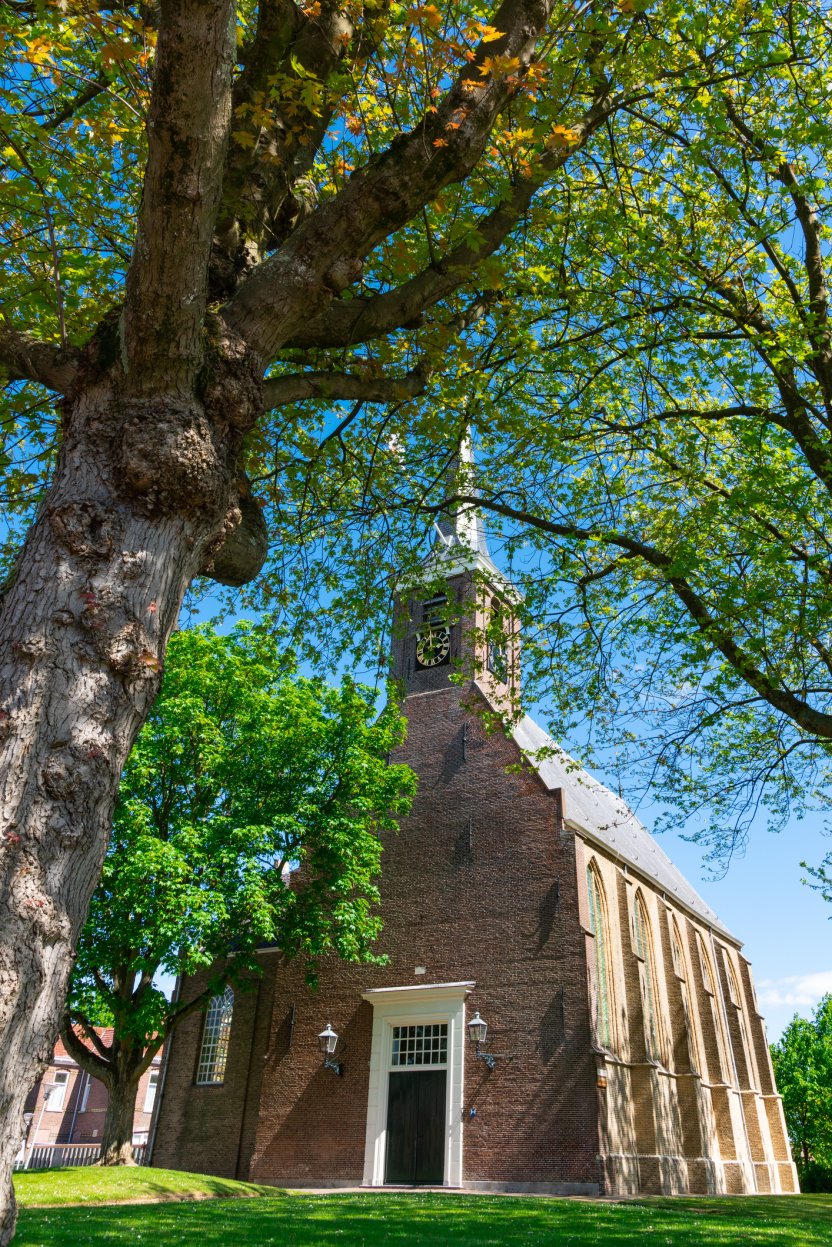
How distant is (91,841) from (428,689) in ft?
71.3

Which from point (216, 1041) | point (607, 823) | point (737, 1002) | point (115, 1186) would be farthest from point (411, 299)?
point (737, 1002)

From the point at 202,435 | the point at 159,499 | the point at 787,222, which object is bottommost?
the point at 159,499

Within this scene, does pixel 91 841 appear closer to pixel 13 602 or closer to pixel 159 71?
pixel 13 602

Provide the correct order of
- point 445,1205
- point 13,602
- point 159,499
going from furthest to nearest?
point 445,1205 → point 159,499 → point 13,602

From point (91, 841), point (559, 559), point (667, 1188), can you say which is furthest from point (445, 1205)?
point (91, 841)

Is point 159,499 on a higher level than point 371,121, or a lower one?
lower

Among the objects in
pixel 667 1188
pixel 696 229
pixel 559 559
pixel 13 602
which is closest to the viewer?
pixel 13 602

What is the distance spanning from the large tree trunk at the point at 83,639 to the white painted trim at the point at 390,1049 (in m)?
18.1

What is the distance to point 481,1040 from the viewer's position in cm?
1891

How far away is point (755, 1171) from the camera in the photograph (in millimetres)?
26562

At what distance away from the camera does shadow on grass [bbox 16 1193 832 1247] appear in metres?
8.32

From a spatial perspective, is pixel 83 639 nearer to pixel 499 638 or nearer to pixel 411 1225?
pixel 499 638

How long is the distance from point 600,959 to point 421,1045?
4630mm

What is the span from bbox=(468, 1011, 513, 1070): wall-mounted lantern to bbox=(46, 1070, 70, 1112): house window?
89.2ft
